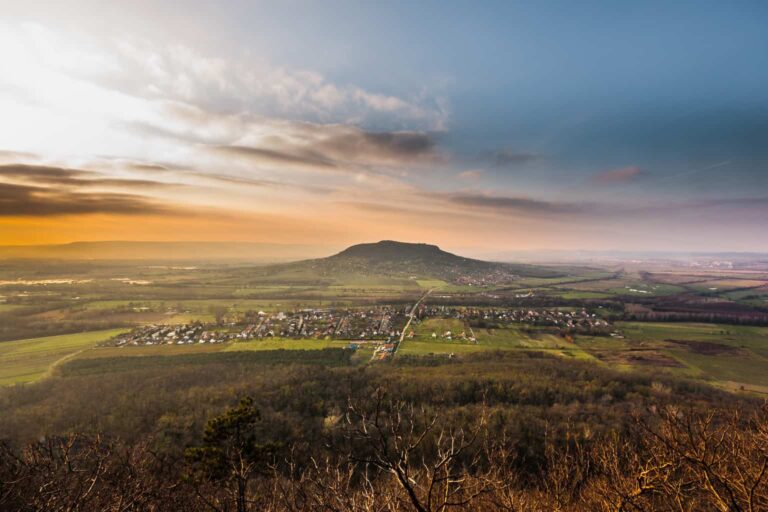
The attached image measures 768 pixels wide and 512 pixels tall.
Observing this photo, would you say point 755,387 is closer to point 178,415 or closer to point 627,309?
point 627,309

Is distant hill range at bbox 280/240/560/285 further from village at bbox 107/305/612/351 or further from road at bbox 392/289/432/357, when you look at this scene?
village at bbox 107/305/612/351

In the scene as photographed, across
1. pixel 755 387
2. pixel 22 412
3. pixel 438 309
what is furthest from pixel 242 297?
pixel 755 387

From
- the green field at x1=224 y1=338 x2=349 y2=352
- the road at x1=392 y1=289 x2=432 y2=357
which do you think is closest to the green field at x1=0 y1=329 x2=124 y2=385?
the green field at x1=224 y1=338 x2=349 y2=352

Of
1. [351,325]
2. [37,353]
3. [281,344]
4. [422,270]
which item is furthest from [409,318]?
[422,270]

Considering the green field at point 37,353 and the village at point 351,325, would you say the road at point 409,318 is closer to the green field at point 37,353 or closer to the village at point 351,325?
the village at point 351,325

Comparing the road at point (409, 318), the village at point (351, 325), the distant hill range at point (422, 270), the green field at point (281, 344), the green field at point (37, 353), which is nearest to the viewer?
the green field at point (37, 353)

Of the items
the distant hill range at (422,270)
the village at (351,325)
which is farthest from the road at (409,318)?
the distant hill range at (422,270)

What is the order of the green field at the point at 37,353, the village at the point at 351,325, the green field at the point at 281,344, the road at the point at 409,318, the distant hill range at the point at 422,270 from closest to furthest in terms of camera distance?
the green field at the point at 37,353 < the green field at the point at 281,344 < the road at the point at 409,318 < the village at the point at 351,325 < the distant hill range at the point at 422,270
